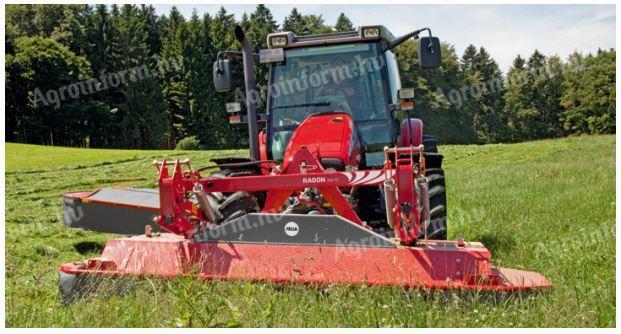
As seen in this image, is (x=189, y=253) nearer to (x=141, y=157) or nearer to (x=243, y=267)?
(x=243, y=267)

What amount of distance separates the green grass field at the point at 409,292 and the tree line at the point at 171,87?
3411 cm

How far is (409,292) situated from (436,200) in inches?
85.0

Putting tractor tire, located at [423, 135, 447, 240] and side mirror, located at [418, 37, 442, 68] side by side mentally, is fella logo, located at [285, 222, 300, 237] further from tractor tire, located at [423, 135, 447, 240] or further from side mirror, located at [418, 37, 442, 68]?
side mirror, located at [418, 37, 442, 68]

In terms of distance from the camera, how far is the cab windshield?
7.31 metres

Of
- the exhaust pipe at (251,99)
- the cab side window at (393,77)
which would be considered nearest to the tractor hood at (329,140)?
the exhaust pipe at (251,99)

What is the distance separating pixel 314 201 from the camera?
6.21 metres

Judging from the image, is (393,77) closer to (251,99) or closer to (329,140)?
(329,140)

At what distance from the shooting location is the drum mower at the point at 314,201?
16.8 ft

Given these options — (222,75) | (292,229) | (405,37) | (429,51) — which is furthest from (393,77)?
(292,229)

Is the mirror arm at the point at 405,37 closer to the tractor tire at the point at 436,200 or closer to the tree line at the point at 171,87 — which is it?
the tractor tire at the point at 436,200

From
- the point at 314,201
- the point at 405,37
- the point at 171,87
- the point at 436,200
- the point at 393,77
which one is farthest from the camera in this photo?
the point at 171,87

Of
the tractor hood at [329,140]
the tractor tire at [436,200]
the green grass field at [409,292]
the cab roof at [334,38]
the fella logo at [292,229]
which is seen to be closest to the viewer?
the green grass field at [409,292]

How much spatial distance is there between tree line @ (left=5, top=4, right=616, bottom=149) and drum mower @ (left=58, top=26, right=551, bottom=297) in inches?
1425

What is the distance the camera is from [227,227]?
556 centimetres
